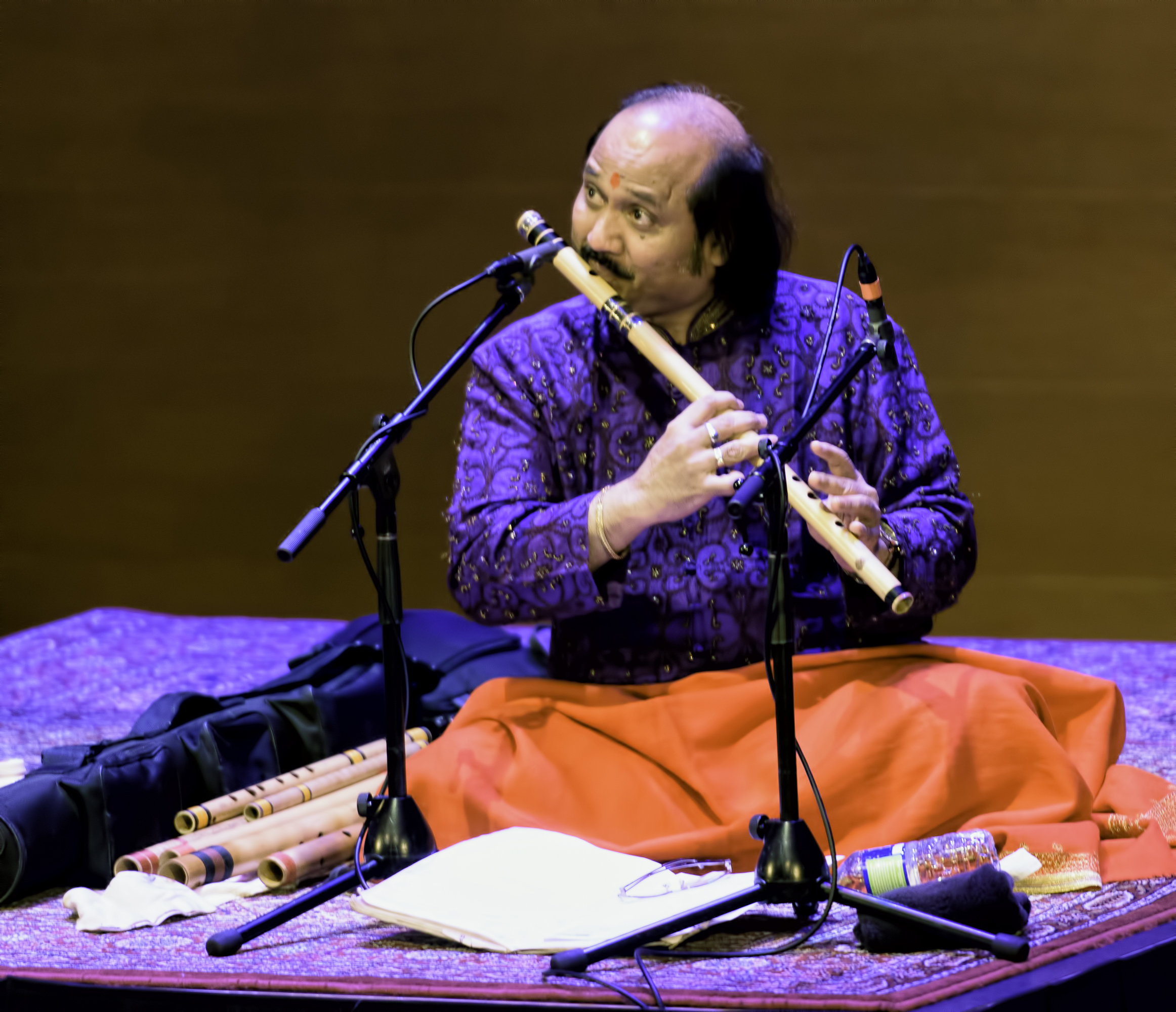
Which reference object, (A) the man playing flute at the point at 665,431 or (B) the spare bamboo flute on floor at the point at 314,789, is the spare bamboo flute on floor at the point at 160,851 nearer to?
(B) the spare bamboo flute on floor at the point at 314,789

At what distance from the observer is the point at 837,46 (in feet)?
16.8

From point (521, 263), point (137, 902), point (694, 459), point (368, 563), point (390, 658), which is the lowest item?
point (137, 902)

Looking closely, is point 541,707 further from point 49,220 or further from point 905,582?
point 49,220

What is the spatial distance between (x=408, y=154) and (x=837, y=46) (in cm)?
154

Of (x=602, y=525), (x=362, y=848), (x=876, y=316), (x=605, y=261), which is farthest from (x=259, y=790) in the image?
(x=876, y=316)

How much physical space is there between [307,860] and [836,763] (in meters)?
0.85

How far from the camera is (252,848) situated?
2.46 meters

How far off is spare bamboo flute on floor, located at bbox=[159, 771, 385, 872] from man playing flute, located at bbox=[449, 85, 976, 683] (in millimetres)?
466

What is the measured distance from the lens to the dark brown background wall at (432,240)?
5.08 m

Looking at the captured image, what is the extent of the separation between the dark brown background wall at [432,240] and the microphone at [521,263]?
3146 mm

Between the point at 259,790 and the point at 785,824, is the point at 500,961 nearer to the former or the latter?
the point at 785,824

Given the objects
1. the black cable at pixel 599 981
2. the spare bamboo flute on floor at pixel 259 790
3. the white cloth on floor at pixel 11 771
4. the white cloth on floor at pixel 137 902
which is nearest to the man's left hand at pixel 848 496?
the black cable at pixel 599 981

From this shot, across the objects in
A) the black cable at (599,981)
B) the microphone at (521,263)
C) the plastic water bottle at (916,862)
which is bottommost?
the black cable at (599,981)

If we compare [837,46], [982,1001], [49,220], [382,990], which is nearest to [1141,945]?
[982,1001]
